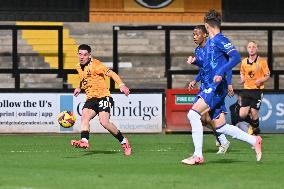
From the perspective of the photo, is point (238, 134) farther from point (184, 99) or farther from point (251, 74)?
point (184, 99)

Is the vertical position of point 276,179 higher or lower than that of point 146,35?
lower

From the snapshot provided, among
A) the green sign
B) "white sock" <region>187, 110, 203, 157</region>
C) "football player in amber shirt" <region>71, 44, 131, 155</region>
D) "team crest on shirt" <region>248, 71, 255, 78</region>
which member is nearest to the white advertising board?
the green sign

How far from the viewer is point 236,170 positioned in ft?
40.0

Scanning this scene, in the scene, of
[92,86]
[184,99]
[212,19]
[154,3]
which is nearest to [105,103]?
[92,86]

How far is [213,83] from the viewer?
1323 centimetres

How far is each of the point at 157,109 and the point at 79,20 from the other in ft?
42.9

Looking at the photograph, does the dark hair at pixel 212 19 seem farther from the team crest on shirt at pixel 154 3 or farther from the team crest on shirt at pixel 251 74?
the team crest on shirt at pixel 154 3

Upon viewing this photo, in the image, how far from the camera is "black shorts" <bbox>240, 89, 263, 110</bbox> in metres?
20.2

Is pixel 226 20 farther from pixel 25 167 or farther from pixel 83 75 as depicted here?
pixel 25 167

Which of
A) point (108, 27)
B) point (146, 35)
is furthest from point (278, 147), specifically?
point (108, 27)

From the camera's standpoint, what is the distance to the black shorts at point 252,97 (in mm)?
20234

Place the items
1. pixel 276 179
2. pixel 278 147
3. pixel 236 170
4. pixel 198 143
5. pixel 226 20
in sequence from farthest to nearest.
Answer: pixel 226 20 < pixel 278 147 < pixel 198 143 < pixel 236 170 < pixel 276 179

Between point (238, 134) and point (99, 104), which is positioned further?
point (99, 104)

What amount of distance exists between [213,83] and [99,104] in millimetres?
3052
